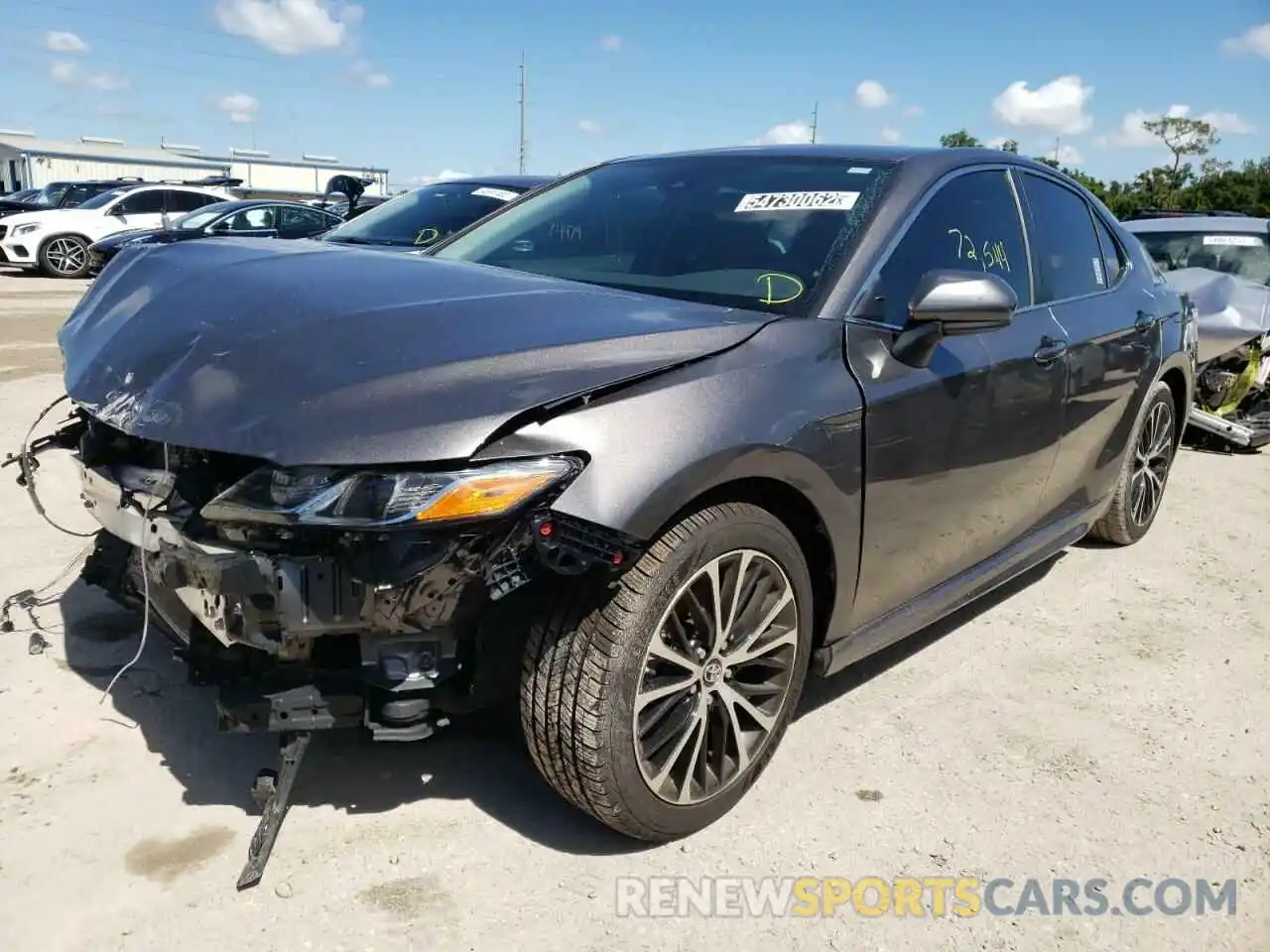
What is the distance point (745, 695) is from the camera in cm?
260

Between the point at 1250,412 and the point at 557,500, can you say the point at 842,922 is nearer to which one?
the point at 557,500

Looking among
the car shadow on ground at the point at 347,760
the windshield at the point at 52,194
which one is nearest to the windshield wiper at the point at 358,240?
the car shadow on ground at the point at 347,760

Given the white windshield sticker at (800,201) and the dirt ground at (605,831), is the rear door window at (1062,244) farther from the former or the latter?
the dirt ground at (605,831)

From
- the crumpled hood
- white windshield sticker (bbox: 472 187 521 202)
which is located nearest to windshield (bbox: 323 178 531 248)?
white windshield sticker (bbox: 472 187 521 202)

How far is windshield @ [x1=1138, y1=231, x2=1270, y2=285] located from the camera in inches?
317

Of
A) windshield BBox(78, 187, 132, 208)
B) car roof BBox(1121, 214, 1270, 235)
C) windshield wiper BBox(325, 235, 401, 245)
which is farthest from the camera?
windshield BBox(78, 187, 132, 208)

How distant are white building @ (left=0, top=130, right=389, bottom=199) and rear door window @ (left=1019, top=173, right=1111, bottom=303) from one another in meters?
52.2

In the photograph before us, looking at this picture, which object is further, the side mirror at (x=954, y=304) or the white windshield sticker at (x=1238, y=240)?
the white windshield sticker at (x=1238, y=240)

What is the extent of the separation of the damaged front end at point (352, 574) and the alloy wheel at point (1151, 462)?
3490 millimetres

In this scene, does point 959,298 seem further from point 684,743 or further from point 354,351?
point 354,351

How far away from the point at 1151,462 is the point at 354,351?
402 centimetres

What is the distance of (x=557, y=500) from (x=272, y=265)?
1288mm

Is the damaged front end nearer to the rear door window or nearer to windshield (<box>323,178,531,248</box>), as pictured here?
the rear door window

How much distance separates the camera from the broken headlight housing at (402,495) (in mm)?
1993
